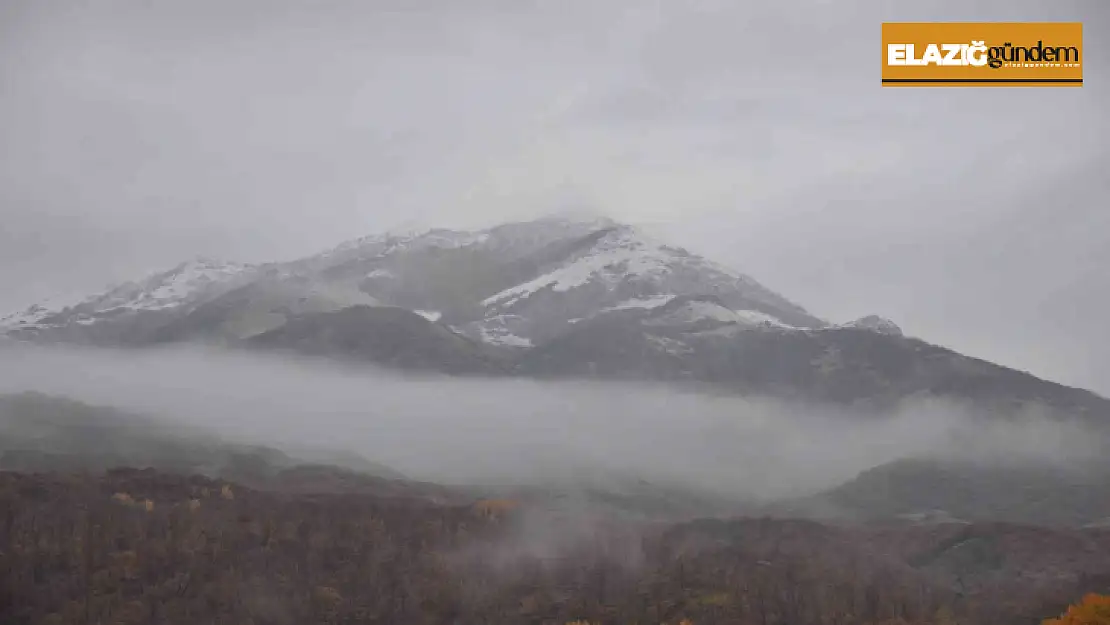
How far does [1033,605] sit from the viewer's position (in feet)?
557

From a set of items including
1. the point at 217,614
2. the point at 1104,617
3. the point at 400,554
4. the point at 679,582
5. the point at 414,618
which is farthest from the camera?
the point at 400,554

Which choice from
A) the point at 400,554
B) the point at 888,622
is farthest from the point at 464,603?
the point at 888,622

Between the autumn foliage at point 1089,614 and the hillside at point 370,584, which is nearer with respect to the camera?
the autumn foliage at point 1089,614

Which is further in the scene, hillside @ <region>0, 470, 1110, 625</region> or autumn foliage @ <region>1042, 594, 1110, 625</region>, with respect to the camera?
hillside @ <region>0, 470, 1110, 625</region>

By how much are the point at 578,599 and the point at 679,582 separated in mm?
22381

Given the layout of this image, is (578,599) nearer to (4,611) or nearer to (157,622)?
(157,622)

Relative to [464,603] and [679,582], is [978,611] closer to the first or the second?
→ [679,582]

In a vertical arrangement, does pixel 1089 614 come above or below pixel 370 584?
above

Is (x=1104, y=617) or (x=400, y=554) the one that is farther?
(x=400, y=554)

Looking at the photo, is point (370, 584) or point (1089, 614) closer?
point (1089, 614)

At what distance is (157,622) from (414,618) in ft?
124

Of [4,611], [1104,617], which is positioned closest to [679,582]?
[1104,617]

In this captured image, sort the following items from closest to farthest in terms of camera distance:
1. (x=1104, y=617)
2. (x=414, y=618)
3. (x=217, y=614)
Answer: (x=1104, y=617), (x=217, y=614), (x=414, y=618)

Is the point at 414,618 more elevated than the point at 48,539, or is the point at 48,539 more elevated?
the point at 48,539
